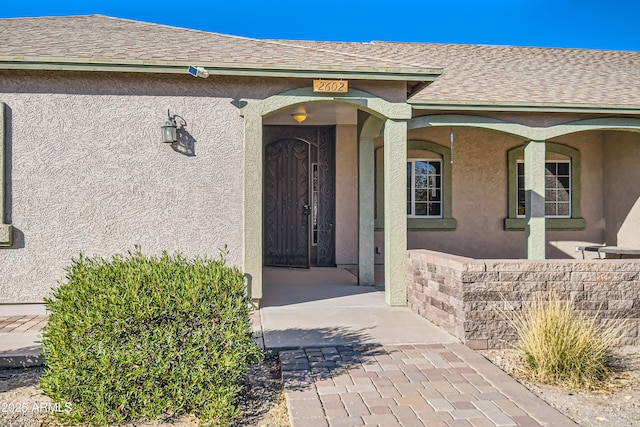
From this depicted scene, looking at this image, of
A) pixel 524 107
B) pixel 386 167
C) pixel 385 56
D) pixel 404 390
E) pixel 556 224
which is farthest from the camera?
pixel 385 56

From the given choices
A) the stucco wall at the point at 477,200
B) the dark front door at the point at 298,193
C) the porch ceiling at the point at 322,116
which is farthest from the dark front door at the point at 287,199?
the stucco wall at the point at 477,200

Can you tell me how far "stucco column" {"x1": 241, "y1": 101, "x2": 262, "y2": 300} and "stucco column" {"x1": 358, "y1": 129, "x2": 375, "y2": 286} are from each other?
2644 millimetres

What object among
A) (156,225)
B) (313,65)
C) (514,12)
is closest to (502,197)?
(313,65)

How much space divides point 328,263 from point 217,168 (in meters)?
5.26

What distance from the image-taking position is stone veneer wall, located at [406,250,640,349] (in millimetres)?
5667

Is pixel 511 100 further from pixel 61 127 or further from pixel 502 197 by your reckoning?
pixel 61 127

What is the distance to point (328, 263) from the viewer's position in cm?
1211

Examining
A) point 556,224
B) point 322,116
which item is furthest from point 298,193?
point 556,224

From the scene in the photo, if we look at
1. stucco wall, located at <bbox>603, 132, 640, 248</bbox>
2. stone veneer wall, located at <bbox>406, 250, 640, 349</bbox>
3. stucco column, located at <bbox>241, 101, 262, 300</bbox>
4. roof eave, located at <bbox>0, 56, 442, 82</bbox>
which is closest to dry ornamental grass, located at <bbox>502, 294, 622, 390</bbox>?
stone veneer wall, located at <bbox>406, 250, 640, 349</bbox>

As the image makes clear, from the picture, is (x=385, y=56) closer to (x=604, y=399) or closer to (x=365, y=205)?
(x=365, y=205)

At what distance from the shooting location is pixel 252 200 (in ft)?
24.3

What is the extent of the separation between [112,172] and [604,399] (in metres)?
6.41

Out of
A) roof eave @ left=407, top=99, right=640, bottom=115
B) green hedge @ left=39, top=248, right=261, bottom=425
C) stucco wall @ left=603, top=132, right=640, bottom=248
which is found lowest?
green hedge @ left=39, top=248, right=261, bottom=425

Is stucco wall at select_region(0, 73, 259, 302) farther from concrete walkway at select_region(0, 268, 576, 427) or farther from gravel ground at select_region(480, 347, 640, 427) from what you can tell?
gravel ground at select_region(480, 347, 640, 427)
